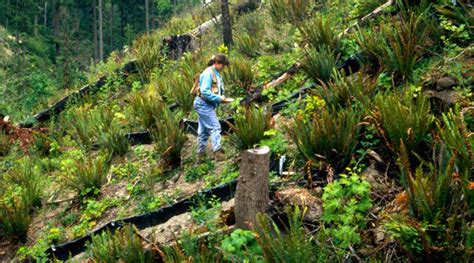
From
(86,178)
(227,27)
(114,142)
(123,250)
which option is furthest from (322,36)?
(123,250)

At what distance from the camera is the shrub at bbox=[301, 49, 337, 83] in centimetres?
658

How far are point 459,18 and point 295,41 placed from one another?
371 centimetres

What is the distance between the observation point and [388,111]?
169 inches

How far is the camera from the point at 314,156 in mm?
4645

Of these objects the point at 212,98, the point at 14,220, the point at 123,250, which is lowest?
the point at 14,220

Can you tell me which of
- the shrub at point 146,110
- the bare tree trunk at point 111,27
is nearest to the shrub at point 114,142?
the shrub at point 146,110

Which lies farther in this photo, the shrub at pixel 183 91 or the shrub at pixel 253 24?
the shrub at pixel 253 24

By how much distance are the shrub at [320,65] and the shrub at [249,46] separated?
3.18 m

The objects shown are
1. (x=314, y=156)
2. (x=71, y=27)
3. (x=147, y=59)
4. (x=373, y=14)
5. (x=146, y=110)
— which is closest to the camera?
(x=314, y=156)

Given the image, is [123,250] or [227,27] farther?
[227,27]

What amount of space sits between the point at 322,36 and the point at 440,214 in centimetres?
507

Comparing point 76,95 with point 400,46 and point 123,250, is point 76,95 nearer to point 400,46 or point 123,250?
point 123,250

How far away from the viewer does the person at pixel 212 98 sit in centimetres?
593

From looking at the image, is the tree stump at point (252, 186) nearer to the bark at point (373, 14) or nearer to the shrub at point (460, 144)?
the shrub at point (460, 144)
